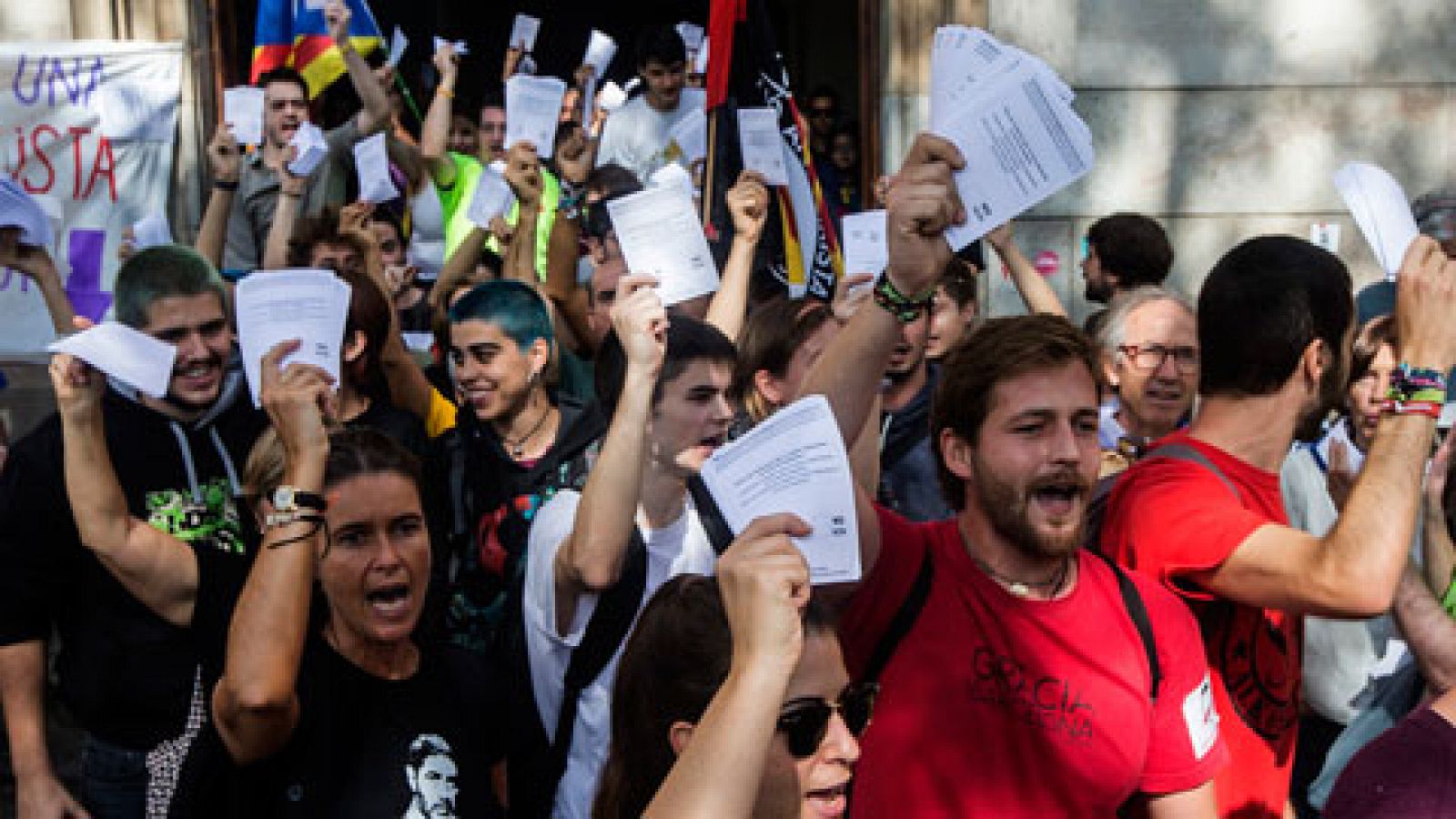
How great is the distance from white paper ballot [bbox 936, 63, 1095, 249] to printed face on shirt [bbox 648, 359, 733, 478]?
1234 mm

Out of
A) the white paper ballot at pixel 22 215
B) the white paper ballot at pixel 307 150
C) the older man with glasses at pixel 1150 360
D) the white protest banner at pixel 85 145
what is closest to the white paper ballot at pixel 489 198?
the white paper ballot at pixel 307 150

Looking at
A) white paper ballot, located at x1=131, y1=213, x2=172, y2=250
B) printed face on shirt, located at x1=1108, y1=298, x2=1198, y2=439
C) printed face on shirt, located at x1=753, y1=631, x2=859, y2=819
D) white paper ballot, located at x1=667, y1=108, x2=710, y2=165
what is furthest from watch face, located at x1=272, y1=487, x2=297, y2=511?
white paper ballot, located at x1=667, y1=108, x2=710, y2=165

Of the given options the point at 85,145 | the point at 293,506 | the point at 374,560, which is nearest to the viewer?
the point at 293,506

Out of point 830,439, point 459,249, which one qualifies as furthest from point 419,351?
point 830,439

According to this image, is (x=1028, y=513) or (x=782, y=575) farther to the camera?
(x=1028, y=513)

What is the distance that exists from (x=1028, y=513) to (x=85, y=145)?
7112mm

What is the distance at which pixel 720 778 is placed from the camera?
6.73ft

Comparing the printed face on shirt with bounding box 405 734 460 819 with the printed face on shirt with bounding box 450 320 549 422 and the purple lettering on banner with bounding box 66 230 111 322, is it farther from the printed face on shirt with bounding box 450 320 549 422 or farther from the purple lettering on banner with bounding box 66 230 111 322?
the purple lettering on banner with bounding box 66 230 111 322

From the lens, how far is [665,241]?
4551mm

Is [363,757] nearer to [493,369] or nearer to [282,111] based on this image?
[493,369]

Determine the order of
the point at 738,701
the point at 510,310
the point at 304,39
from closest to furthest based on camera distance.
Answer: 1. the point at 738,701
2. the point at 510,310
3. the point at 304,39

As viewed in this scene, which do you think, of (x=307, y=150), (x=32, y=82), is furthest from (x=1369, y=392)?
(x=32, y=82)

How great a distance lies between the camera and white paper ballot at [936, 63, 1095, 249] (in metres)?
2.88

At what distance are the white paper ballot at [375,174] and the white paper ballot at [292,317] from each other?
350 centimetres
